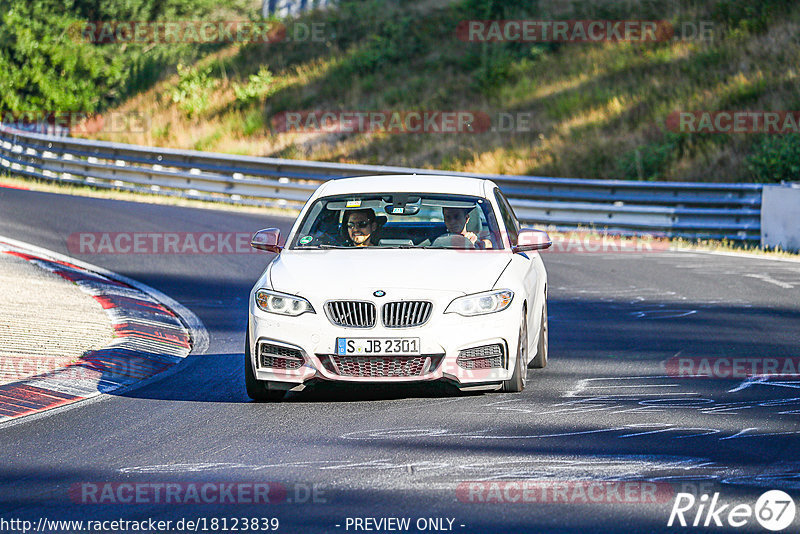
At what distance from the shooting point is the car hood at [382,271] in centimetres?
842

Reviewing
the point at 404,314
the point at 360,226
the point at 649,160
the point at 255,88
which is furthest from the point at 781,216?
the point at 255,88

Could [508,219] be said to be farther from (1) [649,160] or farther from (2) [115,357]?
(1) [649,160]

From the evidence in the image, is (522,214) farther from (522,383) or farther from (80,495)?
(80,495)

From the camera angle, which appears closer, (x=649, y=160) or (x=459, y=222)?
(x=459, y=222)

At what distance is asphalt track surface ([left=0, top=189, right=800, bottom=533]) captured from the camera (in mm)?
5824

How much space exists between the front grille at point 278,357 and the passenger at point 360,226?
1.39m

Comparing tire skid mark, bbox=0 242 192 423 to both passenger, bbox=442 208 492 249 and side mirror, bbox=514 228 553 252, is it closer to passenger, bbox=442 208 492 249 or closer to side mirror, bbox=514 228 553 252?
passenger, bbox=442 208 492 249

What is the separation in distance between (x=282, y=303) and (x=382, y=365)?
84 centimetres

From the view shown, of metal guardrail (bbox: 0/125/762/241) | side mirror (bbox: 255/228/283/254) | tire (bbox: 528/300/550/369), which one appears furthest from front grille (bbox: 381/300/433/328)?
metal guardrail (bbox: 0/125/762/241)

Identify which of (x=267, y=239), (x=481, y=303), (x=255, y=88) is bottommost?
(x=481, y=303)

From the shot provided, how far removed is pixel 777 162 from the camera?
25.7 meters

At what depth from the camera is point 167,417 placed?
26.9ft

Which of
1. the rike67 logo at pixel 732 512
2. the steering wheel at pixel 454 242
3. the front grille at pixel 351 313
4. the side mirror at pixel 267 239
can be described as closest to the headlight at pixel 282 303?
the front grille at pixel 351 313

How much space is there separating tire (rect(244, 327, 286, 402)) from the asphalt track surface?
132 mm
